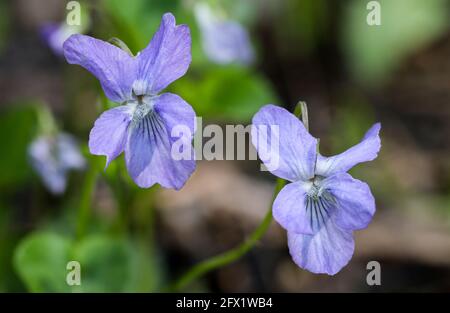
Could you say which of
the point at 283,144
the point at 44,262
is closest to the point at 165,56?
the point at 283,144

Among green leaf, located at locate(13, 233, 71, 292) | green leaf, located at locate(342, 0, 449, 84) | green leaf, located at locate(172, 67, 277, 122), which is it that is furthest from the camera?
green leaf, located at locate(342, 0, 449, 84)

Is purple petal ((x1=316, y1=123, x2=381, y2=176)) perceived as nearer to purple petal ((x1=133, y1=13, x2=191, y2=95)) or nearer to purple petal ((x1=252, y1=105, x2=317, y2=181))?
purple petal ((x1=252, y1=105, x2=317, y2=181))

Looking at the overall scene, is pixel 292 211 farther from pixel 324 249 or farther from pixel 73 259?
pixel 73 259

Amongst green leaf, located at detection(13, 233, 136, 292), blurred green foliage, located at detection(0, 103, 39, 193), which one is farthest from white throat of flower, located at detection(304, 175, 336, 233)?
blurred green foliage, located at detection(0, 103, 39, 193)

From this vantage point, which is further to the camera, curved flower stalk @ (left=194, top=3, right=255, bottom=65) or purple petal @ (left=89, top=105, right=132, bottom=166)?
curved flower stalk @ (left=194, top=3, right=255, bottom=65)

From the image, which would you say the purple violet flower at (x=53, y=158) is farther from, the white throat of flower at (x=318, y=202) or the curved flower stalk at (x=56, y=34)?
the white throat of flower at (x=318, y=202)

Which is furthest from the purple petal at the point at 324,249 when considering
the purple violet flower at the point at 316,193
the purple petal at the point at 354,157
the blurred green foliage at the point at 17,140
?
the blurred green foliage at the point at 17,140

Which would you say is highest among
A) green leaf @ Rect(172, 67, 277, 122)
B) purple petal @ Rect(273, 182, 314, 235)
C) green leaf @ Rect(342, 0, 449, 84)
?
green leaf @ Rect(342, 0, 449, 84)

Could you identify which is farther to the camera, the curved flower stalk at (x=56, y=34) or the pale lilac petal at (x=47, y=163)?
the curved flower stalk at (x=56, y=34)
